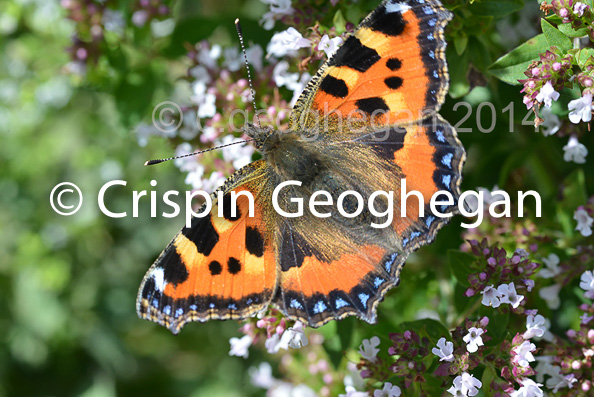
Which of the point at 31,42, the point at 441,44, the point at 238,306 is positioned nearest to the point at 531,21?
the point at 441,44

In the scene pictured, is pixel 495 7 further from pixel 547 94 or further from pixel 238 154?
pixel 238 154

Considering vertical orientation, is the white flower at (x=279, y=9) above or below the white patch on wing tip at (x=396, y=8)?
below

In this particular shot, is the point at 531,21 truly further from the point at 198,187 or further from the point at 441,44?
the point at 198,187

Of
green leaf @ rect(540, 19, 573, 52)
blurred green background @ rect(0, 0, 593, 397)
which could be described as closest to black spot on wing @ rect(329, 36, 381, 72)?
green leaf @ rect(540, 19, 573, 52)

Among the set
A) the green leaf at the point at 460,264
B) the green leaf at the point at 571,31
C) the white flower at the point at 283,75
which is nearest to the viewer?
the green leaf at the point at 571,31

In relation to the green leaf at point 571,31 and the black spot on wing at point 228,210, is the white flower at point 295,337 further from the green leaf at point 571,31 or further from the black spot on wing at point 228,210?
the green leaf at point 571,31

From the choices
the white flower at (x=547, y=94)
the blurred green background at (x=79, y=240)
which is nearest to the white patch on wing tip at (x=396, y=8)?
the white flower at (x=547, y=94)

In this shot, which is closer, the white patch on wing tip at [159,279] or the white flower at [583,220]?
the white patch on wing tip at [159,279]
